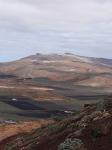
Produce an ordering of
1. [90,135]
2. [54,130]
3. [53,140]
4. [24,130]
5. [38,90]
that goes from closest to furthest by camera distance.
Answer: [90,135]
[53,140]
[54,130]
[24,130]
[38,90]

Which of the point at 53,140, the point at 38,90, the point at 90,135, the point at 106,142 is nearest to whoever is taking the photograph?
the point at 106,142

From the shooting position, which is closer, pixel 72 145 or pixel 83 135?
pixel 72 145

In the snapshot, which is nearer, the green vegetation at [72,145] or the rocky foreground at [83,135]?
the green vegetation at [72,145]

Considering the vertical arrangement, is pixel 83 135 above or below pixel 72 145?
below

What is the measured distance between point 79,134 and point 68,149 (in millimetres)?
5959

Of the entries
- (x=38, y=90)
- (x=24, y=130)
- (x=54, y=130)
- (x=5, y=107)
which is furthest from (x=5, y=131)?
(x=38, y=90)

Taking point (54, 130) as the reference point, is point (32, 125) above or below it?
below

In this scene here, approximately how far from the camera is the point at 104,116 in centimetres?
3250

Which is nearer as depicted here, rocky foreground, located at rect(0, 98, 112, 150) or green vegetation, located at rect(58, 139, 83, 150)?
green vegetation, located at rect(58, 139, 83, 150)

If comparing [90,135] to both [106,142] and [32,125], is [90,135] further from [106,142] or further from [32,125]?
[32,125]

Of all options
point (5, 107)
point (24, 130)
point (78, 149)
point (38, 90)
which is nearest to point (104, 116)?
point (78, 149)

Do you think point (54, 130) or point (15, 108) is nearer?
point (54, 130)

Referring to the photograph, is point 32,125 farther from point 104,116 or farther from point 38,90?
point 38,90

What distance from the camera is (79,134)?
3005 centimetres
